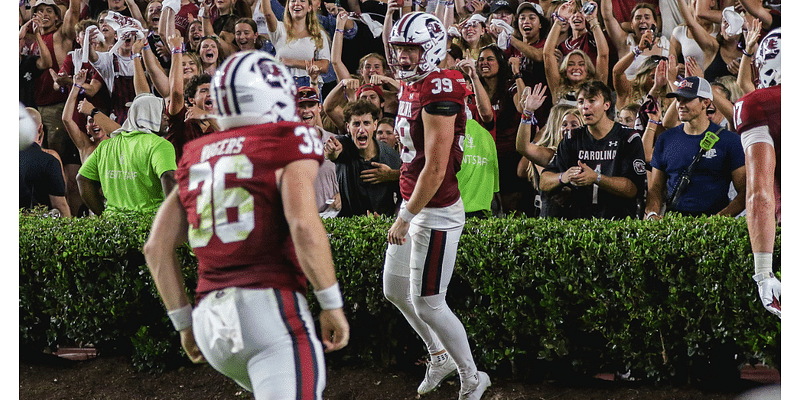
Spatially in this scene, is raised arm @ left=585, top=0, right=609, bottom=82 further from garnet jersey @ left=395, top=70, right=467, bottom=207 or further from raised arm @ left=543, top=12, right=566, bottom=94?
garnet jersey @ left=395, top=70, right=467, bottom=207

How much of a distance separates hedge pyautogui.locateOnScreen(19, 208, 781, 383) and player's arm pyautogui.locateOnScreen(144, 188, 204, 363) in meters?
A: 2.49

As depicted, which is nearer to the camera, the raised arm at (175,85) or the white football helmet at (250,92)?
the white football helmet at (250,92)

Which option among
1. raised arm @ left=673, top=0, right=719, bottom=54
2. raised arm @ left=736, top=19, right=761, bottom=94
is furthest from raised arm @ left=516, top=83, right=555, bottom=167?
raised arm @ left=736, top=19, right=761, bottom=94

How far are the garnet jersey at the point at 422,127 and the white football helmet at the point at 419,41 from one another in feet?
0.21

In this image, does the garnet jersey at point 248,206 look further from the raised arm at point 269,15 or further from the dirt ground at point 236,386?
the raised arm at point 269,15

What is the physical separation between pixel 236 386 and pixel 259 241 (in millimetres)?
3303

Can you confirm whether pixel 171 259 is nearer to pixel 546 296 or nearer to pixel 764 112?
pixel 546 296

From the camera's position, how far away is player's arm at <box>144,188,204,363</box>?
9.77 ft

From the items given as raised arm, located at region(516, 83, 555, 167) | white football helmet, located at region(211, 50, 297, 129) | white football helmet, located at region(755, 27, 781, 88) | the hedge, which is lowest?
the hedge

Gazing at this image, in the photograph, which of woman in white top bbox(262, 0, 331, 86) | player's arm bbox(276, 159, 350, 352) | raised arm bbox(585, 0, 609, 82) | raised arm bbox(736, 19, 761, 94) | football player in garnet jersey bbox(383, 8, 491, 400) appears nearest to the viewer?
player's arm bbox(276, 159, 350, 352)

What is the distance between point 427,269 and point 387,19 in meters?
3.55

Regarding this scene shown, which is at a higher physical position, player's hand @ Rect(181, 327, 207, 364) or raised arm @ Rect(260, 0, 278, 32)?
raised arm @ Rect(260, 0, 278, 32)

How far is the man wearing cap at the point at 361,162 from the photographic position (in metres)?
6.61

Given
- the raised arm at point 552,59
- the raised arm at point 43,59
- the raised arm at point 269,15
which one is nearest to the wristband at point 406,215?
the raised arm at point 552,59
